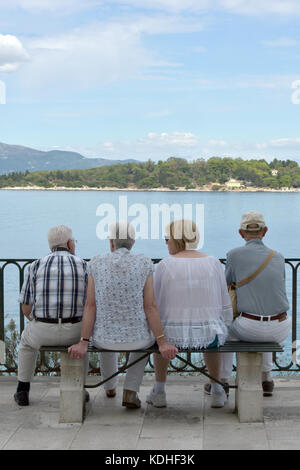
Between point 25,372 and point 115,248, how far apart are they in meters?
1.15

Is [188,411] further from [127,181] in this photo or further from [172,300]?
[127,181]

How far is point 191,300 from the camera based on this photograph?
13.5 ft

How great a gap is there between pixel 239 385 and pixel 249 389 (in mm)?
70

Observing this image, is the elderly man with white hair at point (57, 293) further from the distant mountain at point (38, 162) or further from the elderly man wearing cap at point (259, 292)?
the distant mountain at point (38, 162)

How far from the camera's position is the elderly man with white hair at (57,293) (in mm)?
4215

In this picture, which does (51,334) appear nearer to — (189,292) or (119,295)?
(119,295)

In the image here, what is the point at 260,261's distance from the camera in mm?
4277

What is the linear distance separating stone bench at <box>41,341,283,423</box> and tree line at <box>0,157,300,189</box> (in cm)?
5976

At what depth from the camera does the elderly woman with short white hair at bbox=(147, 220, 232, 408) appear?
412 centimetres

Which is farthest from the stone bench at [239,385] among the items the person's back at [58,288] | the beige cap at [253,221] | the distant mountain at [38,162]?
the distant mountain at [38,162]

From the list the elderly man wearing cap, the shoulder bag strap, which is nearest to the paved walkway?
the elderly man wearing cap

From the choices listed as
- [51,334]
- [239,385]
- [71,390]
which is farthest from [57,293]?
[239,385]

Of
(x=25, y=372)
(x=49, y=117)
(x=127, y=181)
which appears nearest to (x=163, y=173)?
(x=127, y=181)

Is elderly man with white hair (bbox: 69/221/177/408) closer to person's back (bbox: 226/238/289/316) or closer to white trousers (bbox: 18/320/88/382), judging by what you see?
white trousers (bbox: 18/320/88/382)
